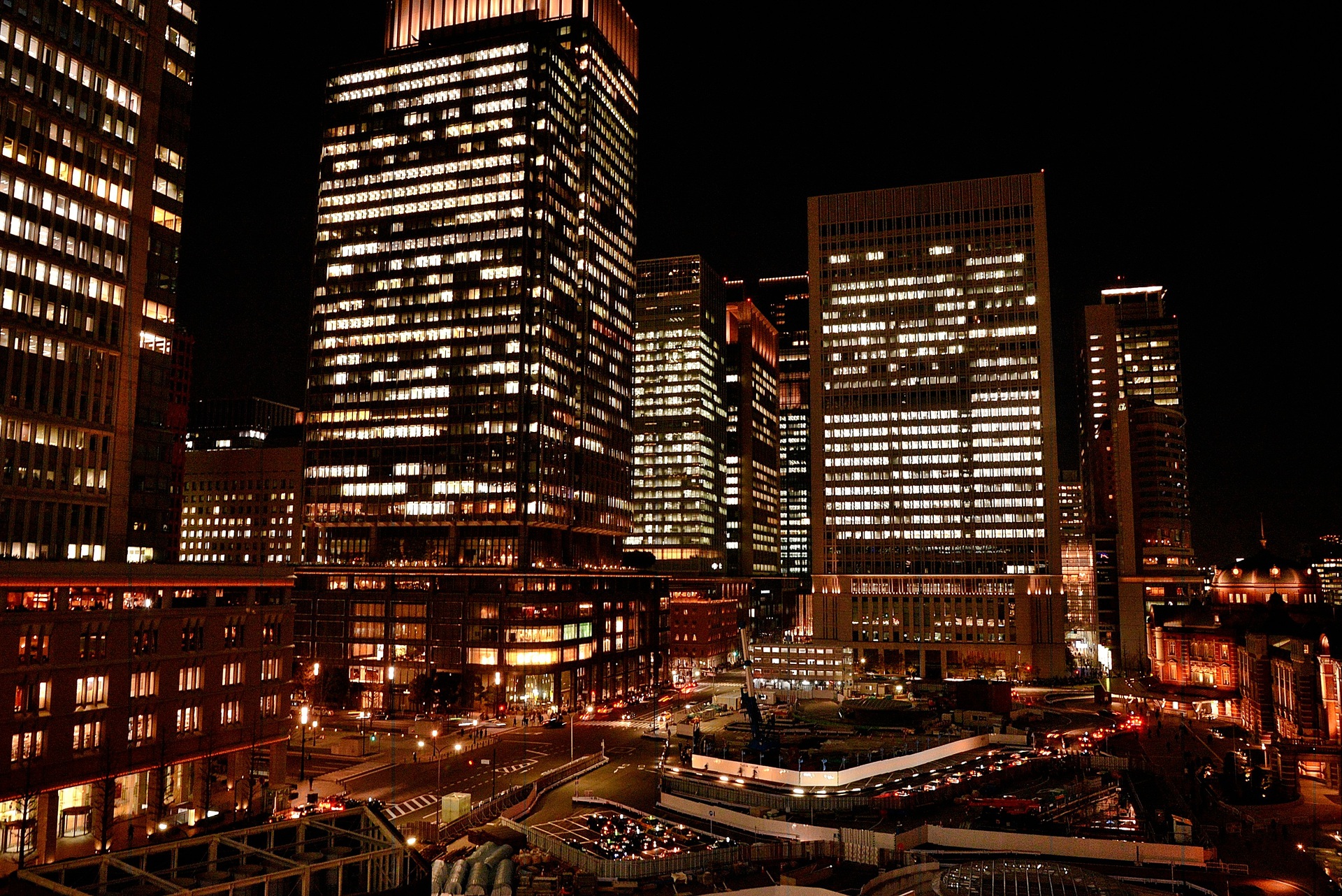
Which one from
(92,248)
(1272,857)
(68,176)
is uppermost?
(68,176)

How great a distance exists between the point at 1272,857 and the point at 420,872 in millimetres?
70783

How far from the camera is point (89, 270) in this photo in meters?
97.5

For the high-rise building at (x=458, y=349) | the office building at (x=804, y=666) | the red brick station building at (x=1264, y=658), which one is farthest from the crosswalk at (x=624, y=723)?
the red brick station building at (x=1264, y=658)

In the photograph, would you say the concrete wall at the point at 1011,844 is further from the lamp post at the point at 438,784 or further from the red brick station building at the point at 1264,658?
the red brick station building at the point at 1264,658

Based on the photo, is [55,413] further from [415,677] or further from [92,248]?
[415,677]

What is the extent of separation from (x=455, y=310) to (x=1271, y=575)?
506ft

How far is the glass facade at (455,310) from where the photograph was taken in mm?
171750

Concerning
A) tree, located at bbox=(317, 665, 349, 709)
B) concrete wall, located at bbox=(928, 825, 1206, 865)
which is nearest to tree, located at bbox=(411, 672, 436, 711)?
tree, located at bbox=(317, 665, 349, 709)

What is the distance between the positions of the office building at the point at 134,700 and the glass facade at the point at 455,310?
70.8 m

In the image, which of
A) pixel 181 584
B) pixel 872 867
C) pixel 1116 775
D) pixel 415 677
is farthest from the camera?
pixel 415 677

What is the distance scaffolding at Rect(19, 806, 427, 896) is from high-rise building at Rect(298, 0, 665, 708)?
125381 mm

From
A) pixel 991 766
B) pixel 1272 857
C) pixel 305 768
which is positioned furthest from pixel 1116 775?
pixel 305 768

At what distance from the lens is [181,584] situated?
300ft

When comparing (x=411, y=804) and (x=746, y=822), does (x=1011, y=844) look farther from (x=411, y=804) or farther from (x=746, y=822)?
(x=411, y=804)
